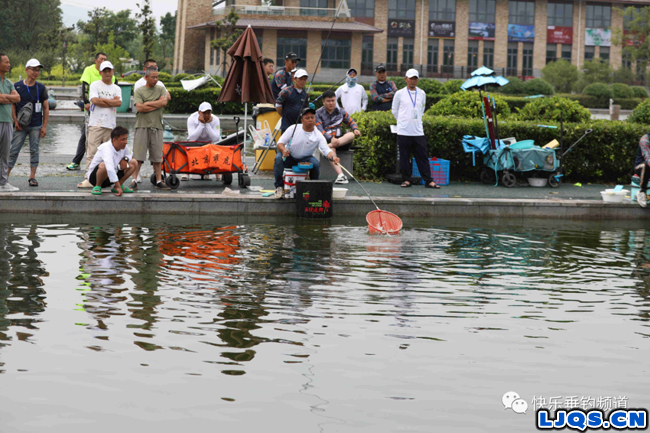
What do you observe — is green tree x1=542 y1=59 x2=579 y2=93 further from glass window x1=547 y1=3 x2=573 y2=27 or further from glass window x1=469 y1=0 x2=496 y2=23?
glass window x1=469 y1=0 x2=496 y2=23

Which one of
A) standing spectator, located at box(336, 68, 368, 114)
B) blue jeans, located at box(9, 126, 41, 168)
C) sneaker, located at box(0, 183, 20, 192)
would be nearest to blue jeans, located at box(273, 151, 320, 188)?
blue jeans, located at box(9, 126, 41, 168)

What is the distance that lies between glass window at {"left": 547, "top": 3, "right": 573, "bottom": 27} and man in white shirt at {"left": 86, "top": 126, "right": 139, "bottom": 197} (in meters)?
61.3

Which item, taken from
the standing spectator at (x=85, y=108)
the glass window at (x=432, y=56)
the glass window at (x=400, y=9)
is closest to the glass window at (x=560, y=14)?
the glass window at (x=432, y=56)

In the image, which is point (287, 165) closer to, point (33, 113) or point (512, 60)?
point (33, 113)

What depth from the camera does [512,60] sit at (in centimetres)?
6688

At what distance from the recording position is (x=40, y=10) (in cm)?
8088

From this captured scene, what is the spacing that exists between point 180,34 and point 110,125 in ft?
189

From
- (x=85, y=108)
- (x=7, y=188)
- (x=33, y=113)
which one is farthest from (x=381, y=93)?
(x=7, y=188)

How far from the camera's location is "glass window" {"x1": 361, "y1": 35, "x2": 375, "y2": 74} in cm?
6336

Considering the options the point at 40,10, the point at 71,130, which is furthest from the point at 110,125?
the point at 40,10

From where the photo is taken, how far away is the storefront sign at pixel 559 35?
66.6 m

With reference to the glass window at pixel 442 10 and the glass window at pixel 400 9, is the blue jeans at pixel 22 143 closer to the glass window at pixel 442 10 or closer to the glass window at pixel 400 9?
the glass window at pixel 400 9

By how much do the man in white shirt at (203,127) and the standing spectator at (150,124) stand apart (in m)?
0.78

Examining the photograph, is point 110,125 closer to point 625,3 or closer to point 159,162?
point 159,162
